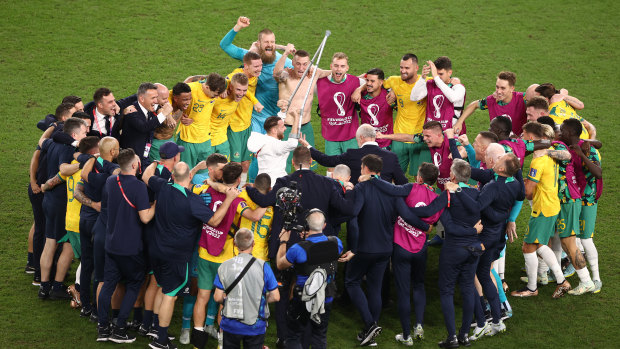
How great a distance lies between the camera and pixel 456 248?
7.97 metres

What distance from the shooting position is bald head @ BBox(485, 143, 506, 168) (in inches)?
333

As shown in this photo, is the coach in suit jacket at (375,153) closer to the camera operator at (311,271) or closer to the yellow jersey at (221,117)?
the camera operator at (311,271)

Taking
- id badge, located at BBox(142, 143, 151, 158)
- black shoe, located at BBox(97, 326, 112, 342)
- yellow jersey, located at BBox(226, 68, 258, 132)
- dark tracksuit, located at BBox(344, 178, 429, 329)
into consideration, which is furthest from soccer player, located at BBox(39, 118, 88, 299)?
dark tracksuit, located at BBox(344, 178, 429, 329)

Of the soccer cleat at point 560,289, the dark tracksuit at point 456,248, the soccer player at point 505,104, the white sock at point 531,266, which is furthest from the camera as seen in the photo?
the soccer player at point 505,104

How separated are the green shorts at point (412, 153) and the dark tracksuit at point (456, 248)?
244 centimetres

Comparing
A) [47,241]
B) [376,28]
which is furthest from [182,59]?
[47,241]

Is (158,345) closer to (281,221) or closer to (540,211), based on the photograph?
(281,221)

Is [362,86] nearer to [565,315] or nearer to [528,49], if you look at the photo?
[565,315]

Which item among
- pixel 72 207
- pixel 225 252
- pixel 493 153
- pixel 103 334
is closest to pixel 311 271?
pixel 225 252

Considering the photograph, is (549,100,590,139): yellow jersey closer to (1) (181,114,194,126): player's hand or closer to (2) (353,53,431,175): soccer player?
(2) (353,53,431,175): soccer player

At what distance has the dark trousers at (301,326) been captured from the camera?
23.7 ft

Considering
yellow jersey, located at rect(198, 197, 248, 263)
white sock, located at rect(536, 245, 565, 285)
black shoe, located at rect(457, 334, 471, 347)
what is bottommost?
black shoe, located at rect(457, 334, 471, 347)

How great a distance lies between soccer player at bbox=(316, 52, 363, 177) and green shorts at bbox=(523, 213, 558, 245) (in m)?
3.02

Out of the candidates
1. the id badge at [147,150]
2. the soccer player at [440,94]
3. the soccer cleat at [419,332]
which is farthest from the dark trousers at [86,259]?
the soccer player at [440,94]
